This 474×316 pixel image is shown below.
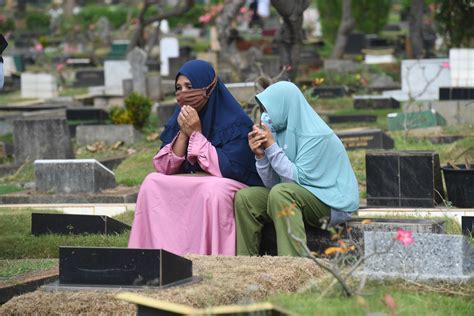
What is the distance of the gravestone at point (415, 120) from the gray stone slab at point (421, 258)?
9.28m

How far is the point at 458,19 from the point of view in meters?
22.5

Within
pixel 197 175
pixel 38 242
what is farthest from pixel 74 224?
pixel 197 175

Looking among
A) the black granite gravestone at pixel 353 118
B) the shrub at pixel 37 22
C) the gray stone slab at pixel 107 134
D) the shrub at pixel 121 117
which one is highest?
the shrub at pixel 37 22

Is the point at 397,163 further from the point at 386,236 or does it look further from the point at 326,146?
the point at 386,236

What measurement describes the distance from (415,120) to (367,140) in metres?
2.02

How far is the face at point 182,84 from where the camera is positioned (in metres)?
8.25


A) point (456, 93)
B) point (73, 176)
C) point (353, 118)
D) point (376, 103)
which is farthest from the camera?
point (376, 103)

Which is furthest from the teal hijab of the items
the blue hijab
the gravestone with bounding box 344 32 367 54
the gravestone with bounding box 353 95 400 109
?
the gravestone with bounding box 344 32 367 54

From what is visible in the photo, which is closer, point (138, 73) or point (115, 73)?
point (138, 73)

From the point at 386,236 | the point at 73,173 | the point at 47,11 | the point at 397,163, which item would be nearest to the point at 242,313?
the point at 386,236

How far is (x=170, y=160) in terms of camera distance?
822 cm

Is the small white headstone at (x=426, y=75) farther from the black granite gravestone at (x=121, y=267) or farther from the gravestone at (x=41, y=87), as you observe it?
the black granite gravestone at (x=121, y=267)

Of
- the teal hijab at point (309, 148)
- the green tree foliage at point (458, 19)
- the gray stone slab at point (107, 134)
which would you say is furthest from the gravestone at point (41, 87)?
the teal hijab at point (309, 148)

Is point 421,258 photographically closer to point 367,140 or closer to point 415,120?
point 367,140
